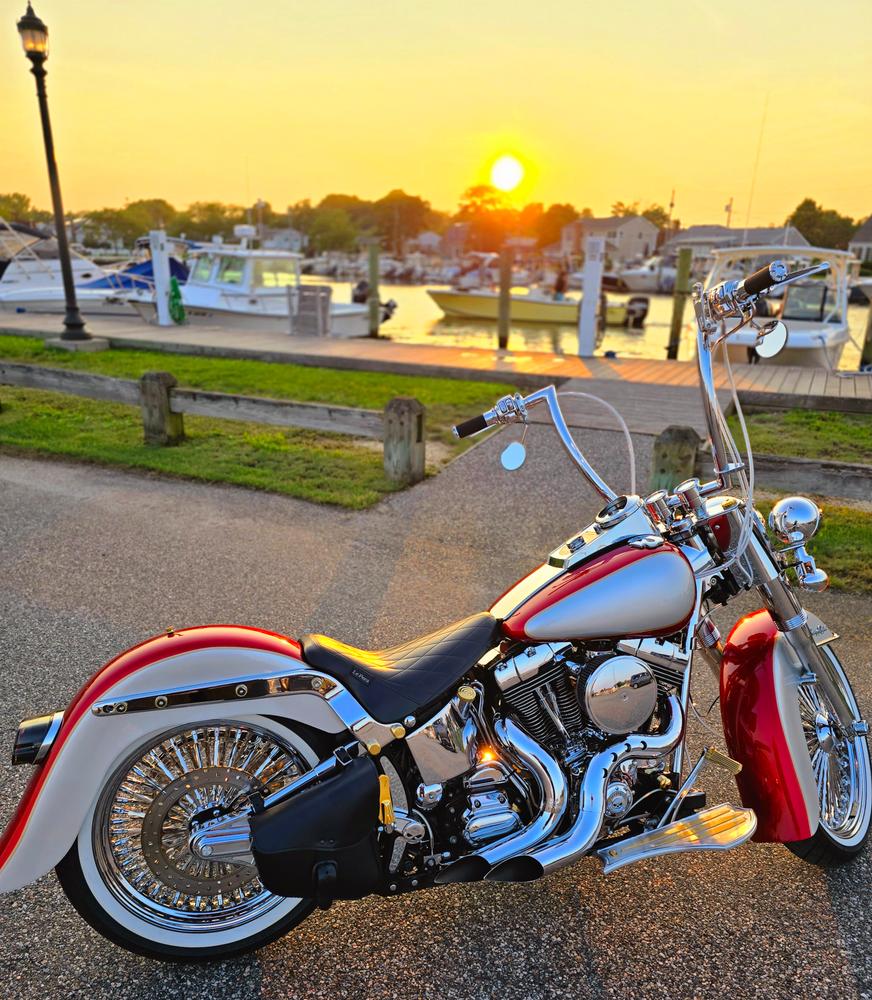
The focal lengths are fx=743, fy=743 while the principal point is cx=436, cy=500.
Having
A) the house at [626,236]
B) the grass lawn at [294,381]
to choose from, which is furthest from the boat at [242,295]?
the house at [626,236]

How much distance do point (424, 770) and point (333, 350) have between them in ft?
38.4

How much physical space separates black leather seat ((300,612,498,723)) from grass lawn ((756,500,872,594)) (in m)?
3.07

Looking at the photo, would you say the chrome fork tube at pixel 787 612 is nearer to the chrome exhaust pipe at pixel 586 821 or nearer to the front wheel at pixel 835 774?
the front wheel at pixel 835 774

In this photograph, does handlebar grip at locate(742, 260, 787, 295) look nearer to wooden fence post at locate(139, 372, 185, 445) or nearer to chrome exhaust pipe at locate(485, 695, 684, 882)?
chrome exhaust pipe at locate(485, 695, 684, 882)

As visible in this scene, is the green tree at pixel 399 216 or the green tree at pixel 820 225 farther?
the green tree at pixel 399 216

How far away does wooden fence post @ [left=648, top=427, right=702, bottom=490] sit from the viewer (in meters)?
4.61

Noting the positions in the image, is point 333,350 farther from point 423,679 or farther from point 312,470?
point 423,679

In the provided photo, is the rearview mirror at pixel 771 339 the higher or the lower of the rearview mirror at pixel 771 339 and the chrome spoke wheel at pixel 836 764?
the higher

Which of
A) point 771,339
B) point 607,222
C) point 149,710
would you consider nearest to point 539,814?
point 149,710

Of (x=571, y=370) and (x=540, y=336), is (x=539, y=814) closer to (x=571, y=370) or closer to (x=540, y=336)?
(x=571, y=370)

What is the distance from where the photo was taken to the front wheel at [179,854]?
1.80 metres

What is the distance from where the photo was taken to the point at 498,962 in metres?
1.94

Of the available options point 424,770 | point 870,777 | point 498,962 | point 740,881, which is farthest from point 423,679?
point 870,777

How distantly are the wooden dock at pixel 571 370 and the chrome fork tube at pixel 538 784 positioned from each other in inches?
A: 216
